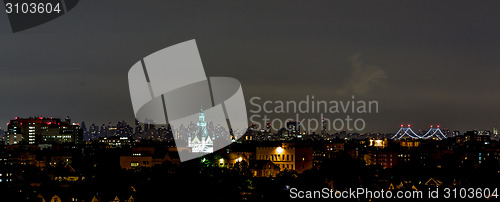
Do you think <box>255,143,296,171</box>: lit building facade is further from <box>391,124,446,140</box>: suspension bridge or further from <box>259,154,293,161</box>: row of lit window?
<box>391,124,446,140</box>: suspension bridge

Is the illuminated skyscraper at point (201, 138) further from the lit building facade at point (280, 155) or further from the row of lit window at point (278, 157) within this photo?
the row of lit window at point (278, 157)

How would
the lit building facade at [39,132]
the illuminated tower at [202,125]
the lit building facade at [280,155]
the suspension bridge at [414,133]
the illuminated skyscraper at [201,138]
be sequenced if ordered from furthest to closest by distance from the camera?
the suspension bridge at [414,133]
the lit building facade at [39,132]
the illuminated tower at [202,125]
the illuminated skyscraper at [201,138]
the lit building facade at [280,155]

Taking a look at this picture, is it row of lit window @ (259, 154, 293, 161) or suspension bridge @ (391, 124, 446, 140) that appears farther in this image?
suspension bridge @ (391, 124, 446, 140)

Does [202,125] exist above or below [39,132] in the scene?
below

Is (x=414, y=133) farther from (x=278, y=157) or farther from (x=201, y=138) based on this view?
(x=278, y=157)

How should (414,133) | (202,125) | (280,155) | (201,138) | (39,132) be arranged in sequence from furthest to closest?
1. (414,133)
2. (39,132)
3. (202,125)
4. (201,138)
5. (280,155)

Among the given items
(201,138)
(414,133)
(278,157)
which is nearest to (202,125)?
(201,138)

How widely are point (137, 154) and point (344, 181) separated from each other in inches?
862


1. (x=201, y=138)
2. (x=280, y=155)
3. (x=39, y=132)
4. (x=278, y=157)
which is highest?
(x=39, y=132)

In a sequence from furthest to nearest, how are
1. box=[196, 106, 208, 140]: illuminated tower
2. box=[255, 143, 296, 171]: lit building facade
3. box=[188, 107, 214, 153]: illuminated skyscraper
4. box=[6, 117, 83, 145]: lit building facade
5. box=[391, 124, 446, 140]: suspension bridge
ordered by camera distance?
box=[391, 124, 446, 140]: suspension bridge < box=[6, 117, 83, 145]: lit building facade < box=[196, 106, 208, 140]: illuminated tower < box=[188, 107, 214, 153]: illuminated skyscraper < box=[255, 143, 296, 171]: lit building facade

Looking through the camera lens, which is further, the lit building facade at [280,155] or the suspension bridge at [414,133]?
the suspension bridge at [414,133]

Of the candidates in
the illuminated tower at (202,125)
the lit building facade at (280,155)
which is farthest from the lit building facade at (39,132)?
the lit building facade at (280,155)

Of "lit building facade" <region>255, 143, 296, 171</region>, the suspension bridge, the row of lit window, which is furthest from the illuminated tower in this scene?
the suspension bridge

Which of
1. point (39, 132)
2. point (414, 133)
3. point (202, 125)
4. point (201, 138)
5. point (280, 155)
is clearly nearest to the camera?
point (280, 155)
